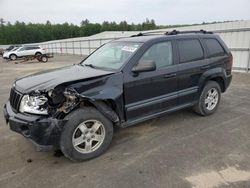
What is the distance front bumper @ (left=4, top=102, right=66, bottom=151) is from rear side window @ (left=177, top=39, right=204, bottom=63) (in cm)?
250

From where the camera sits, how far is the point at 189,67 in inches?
164

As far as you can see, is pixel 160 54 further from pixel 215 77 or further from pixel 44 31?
pixel 44 31

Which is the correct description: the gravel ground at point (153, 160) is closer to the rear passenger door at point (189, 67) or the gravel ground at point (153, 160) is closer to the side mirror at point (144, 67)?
the rear passenger door at point (189, 67)

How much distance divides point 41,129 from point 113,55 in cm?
188

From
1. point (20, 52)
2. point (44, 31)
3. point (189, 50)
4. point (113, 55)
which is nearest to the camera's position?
point (113, 55)

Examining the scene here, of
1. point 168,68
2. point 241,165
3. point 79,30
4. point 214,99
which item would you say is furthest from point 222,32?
point 79,30

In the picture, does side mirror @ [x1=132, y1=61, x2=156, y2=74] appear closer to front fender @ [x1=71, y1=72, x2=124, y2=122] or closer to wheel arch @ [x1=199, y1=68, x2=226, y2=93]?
front fender @ [x1=71, y1=72, x2=124, y2=122]

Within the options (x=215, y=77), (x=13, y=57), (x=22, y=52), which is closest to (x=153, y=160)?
(x=215, y=77)

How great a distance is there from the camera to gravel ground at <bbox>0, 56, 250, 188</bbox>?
2.74 metres

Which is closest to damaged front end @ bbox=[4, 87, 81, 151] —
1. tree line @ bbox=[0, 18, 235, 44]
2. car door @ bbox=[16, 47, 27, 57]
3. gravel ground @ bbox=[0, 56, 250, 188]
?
gravel ground @ bbox=[0, 56, 250, 188]

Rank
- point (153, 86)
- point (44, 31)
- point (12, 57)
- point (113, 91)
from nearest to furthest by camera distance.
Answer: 1. point (113, 91)
2. point (153, 86)
3. point (12, 57)
4. point (44, 31)

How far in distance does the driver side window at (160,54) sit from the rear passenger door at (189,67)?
21 cm

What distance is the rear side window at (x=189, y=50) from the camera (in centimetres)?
413

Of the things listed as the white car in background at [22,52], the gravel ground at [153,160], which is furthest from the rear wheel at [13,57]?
the gravel ground at [153,160]
